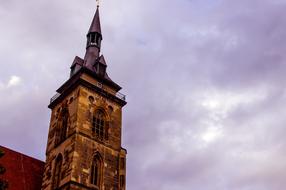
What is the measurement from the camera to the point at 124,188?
40.7 meters

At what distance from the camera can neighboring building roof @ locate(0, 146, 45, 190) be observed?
1565 inches

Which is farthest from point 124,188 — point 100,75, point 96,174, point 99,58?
point 99,58

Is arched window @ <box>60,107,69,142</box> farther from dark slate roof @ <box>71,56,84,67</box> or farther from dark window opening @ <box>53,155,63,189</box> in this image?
dark slate roof @ <box>71,56,84,67</box>

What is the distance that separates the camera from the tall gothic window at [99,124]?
4147 cm

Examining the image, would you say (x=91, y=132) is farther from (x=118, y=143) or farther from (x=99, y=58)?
(x=99, y=58)

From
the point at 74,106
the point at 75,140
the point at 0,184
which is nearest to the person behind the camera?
the point at 0,184

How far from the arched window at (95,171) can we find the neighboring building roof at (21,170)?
21.0ft

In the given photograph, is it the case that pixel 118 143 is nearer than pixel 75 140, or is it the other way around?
pixel 75 140

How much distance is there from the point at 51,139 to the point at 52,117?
112 inches

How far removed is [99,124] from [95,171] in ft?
16.9

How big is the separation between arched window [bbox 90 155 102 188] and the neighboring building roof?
6396 mm

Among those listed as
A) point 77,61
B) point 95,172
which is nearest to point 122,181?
point 95,172

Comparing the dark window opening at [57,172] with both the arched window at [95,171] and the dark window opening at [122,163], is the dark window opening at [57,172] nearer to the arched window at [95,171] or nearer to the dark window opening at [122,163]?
the arched window at [95,171]

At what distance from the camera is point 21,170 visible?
41.5 metres
